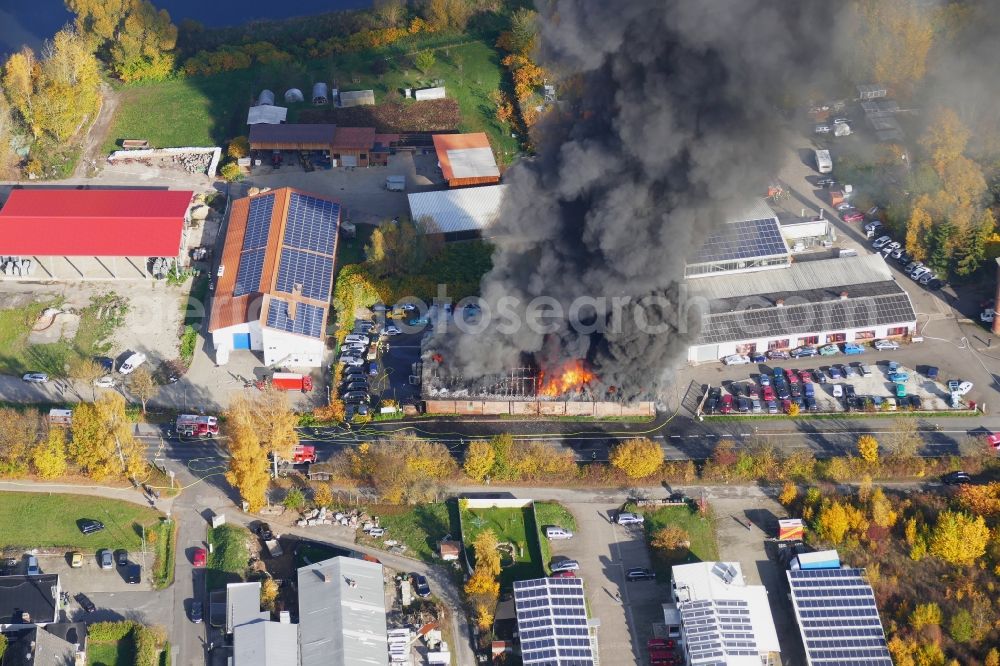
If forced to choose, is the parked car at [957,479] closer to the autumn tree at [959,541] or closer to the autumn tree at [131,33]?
the autumn tree at [959,541]

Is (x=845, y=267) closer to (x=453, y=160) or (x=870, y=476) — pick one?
(x=870, y=476)

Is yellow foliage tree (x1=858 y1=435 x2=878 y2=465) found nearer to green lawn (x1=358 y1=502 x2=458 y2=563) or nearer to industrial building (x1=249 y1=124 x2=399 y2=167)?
green lawn (x1=358 y1=502 x2=458 y2=563)

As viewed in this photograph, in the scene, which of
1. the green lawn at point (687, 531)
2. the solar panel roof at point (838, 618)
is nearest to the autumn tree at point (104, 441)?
the green lawn at point (687, 531)

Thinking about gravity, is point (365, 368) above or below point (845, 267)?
below

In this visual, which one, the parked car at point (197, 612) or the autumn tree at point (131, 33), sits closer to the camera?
the parked car at point (197, 612)

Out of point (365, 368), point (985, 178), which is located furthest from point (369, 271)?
point (985, 178)

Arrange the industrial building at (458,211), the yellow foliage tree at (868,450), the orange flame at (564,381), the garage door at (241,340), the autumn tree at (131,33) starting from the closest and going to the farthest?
the yellow foliage tree at (868,450), the orange flame at (564,381), the garage door at (241,340), the industrial building at (458,211), the autumn tree at (131,33)

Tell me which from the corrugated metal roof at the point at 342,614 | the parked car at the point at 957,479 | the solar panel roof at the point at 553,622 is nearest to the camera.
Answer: the corrugated metal roof at the point at 342,614
